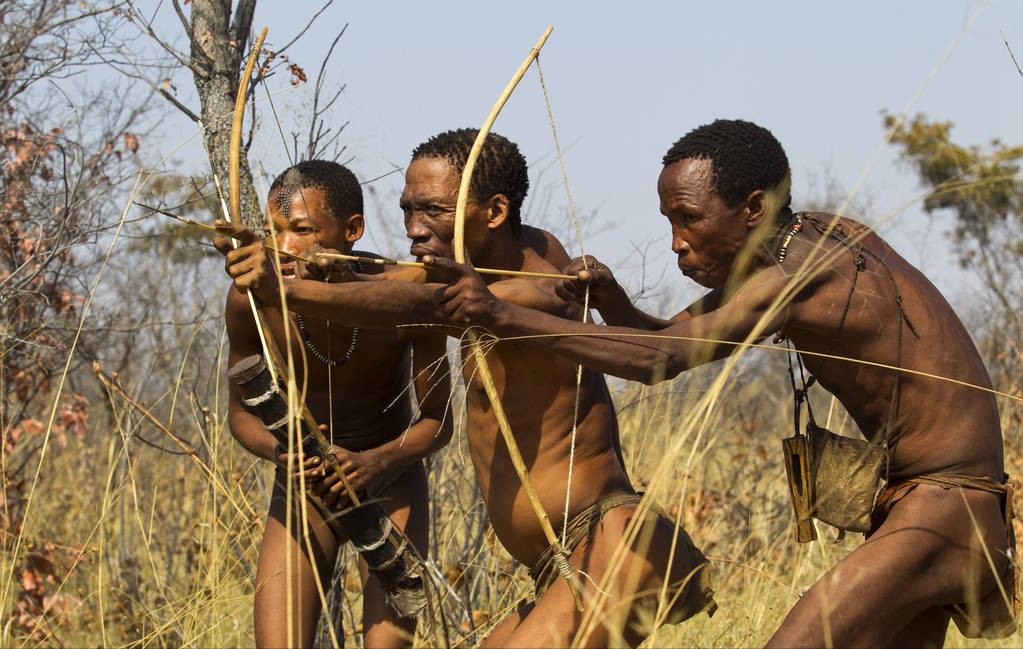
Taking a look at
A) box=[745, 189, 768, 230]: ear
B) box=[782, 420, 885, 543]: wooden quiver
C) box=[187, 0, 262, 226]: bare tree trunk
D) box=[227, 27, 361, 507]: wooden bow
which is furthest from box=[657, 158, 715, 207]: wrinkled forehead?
box=[187, 0, 262, 226]: bare tree trunk

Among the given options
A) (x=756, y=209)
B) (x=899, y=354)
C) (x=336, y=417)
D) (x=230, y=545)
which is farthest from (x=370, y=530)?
(x=230, y=545)

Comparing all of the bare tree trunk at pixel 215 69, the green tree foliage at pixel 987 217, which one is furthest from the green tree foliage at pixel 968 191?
the bare tree trunk at pixel 215 69

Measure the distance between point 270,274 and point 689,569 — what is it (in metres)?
1.32

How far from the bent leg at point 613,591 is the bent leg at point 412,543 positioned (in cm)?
64

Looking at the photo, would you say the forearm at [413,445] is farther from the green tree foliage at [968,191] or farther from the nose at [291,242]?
the green tree foliage at [968,191]

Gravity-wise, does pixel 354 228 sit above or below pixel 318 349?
above

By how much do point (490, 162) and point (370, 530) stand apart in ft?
3.63

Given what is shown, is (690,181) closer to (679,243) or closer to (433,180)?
(679,243)

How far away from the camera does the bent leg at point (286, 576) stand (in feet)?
11.6

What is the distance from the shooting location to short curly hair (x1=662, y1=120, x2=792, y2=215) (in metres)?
3.10

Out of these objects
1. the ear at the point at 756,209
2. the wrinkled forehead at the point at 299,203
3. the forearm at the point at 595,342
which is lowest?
the forearm at the point at 595,342

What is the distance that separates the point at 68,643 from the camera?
235 inches

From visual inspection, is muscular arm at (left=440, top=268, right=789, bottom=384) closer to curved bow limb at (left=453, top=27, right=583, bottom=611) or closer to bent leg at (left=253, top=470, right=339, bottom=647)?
curved bow limb at (left=453, top=27, right=583, bottom=611)

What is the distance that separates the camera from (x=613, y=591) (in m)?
2.98
